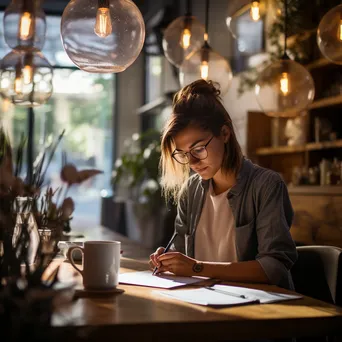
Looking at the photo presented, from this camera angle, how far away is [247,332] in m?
1.12

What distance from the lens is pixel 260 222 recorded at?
188cm

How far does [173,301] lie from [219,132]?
0.86m

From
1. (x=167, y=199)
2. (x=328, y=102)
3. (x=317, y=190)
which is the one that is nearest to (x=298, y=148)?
(x=328, y=102)

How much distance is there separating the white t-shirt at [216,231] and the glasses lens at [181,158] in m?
0.18

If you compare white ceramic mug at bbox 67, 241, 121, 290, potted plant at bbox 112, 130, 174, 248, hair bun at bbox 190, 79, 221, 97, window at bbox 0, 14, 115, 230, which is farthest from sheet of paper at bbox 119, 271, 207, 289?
window at bbox 0, 14, 115, 230

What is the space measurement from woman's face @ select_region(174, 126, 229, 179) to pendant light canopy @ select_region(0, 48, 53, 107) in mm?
981

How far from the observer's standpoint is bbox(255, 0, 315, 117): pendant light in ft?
8.70

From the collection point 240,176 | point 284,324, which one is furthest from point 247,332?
point 240,176

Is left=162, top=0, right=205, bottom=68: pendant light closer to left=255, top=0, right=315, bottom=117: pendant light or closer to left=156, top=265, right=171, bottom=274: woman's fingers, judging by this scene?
left=255, top=0, right=315, bottom=117: pendant light

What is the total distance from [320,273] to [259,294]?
0.51m

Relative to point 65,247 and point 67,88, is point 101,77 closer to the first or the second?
point 67,88

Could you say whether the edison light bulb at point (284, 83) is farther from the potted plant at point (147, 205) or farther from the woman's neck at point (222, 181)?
the potted plant at point (147, 205)

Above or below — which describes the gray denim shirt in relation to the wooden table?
above

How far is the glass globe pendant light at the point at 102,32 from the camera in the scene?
169cm
